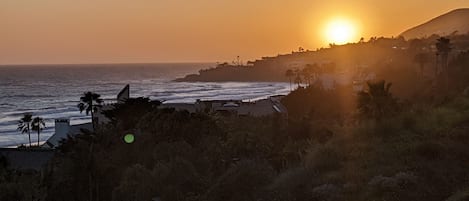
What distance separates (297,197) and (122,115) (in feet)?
61.7

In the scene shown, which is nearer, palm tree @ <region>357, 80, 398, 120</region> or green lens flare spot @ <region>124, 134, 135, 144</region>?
green lens flare spot @ <region>124, 134, 135, 144</region>

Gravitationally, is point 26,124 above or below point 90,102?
below

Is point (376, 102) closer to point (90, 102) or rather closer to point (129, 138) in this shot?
point (129, 138)

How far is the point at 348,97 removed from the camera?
209 ft

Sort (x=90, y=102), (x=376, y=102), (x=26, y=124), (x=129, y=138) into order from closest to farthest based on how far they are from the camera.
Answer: (x=129, y=138)
(x=376, y=102)
(x=90, y=102)
(x=26, y=124)

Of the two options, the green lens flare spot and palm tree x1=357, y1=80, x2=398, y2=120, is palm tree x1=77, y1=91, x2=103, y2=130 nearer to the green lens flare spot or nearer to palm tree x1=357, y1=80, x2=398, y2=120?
the green lens flare spot

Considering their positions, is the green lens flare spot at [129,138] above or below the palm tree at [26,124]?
above

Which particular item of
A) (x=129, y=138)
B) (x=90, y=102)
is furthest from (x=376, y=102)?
(x=90, y=102)

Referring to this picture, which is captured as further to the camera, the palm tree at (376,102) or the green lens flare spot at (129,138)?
the palm tree at (376,102)

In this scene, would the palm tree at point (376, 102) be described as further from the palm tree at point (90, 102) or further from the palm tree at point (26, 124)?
the palm tree at point (26, 124)

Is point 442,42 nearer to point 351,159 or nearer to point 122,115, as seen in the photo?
point 122,115

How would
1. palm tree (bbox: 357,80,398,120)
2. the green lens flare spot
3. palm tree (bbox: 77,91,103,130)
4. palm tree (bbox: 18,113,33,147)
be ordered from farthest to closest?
palm tree (bbox: 18,113,33,147)
palm tree (bbox: 77,91,103,130)
palm tree (bbox: 357,80,398,120)
the green lens flare spot

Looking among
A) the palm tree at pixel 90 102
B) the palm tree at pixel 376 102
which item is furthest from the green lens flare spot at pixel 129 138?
the palm tree at pixel 90 102

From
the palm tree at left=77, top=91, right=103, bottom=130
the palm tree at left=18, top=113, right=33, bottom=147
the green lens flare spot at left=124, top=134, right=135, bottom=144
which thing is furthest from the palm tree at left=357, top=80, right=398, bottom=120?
the palm tree at left=18, top=113, right=33, bottom=147
